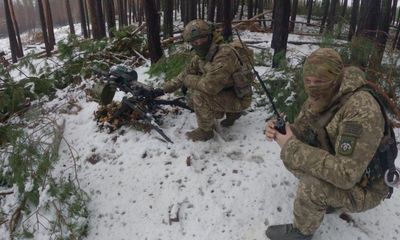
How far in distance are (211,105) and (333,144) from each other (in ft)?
5.42

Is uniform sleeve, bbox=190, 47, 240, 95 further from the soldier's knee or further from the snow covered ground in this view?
the soldier's knee

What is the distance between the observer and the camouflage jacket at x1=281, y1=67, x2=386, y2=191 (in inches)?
80.6

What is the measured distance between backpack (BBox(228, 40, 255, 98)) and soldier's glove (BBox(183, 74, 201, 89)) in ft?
1.35

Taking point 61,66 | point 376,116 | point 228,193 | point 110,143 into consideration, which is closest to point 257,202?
point 228,193

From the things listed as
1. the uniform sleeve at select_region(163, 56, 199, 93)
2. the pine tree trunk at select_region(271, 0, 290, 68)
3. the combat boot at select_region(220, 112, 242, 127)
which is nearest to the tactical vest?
the combat boot at select_region(220, 112, 242, 127)

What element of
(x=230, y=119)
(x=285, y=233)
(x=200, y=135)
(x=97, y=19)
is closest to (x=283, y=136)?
(x=285, y=233)

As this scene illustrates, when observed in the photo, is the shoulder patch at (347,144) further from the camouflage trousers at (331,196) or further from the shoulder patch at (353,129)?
the camouflage trousers at (331,196)

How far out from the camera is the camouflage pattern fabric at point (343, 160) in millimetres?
2055

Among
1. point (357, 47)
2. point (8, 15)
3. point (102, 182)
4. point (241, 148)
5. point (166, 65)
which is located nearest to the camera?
point (102, 182)

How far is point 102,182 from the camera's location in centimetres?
354

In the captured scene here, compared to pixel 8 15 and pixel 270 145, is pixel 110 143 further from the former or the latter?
pixel 8 15

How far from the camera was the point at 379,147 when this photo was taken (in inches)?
84.1

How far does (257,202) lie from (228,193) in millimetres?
288

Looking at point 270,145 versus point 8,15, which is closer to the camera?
point 270,145
